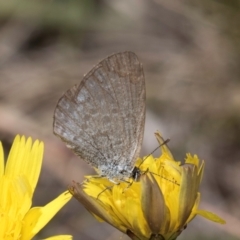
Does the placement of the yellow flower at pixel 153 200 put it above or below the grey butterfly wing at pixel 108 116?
below

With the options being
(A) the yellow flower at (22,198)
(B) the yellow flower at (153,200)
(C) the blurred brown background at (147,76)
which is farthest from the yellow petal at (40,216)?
(C) the blurred brown background at (147,76)

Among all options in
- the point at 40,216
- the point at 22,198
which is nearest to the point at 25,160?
the point at 22,198

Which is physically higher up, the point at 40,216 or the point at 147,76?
the point at 147,76

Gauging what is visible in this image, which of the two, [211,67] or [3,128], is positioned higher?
[3,128]

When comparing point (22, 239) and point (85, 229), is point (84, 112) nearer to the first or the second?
point (22, 239)

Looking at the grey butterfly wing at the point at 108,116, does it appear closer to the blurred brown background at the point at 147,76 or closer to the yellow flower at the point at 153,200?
the yellow flower at the point at 153,200

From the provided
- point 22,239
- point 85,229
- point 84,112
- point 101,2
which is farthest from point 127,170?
point 101,2

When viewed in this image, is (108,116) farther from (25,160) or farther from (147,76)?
(147,76)
